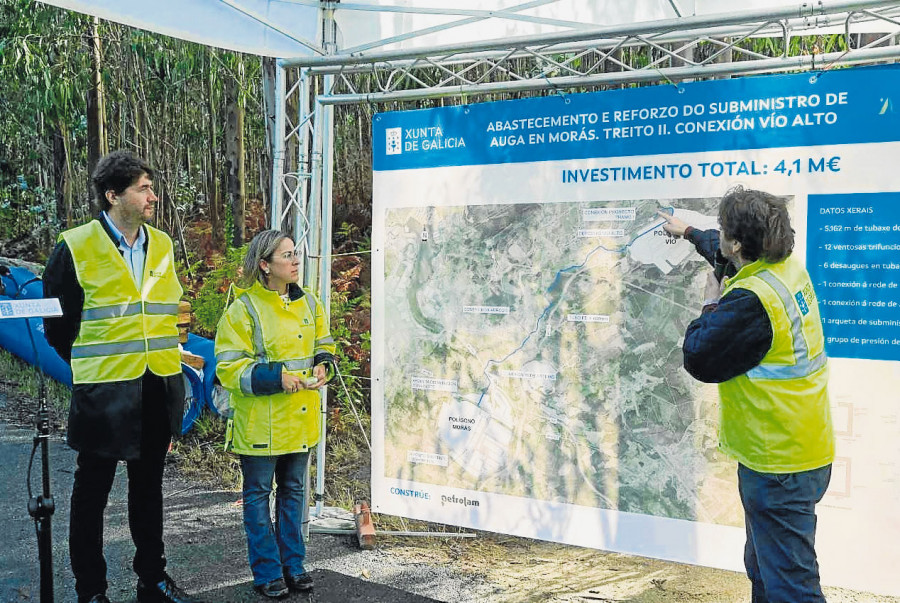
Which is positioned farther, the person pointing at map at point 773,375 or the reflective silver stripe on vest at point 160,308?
the reflective silver stripe on vest at point 160,308

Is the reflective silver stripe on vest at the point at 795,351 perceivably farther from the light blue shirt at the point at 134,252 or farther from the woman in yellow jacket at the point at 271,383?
the light blue shirt at the point at 134,252

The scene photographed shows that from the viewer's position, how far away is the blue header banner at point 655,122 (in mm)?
3379

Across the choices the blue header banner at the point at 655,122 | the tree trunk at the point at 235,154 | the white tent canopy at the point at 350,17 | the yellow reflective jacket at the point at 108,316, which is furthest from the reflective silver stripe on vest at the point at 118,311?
the tree trunk at the point at 235,154

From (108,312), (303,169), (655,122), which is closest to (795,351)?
(655,122)

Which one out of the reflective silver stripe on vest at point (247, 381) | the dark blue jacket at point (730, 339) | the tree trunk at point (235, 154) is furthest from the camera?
the tree trunk at point (235, 154)

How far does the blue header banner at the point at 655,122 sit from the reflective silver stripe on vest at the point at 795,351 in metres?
1.03

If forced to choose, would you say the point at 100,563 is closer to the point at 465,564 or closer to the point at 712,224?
the point at 465,564

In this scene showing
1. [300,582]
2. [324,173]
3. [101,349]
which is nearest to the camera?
[101,349]

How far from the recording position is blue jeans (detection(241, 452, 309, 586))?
4051mm

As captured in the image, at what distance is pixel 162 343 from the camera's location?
384cm

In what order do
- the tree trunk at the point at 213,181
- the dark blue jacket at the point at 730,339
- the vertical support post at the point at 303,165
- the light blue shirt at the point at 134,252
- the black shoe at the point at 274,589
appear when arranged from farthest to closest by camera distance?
the tree trunk at the point at 213,181, the vertical support post at the point at 303,165, the black shoe at the point at 274,589, the light blue shirt at the point at 134,252, the dark blue jacket at the point at 730,339

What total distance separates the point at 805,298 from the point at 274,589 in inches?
110

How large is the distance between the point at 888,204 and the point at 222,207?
16032mm

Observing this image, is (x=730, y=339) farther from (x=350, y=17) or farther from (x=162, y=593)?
(x=350, y=17)
